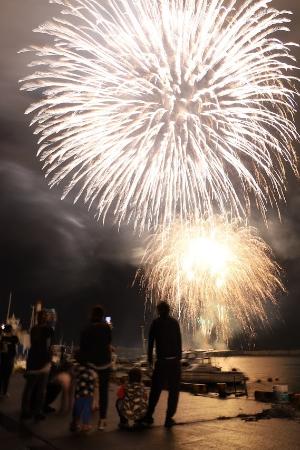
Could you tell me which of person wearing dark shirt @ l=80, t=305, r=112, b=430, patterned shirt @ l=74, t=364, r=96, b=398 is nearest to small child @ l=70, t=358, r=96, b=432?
patterned shirt @ l=74, t=364, r=96, b=398

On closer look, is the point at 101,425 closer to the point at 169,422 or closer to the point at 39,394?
the point at 169,422

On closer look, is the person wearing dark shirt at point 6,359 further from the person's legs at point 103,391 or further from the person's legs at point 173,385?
the person's legs at point 173,385

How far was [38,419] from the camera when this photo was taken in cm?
697

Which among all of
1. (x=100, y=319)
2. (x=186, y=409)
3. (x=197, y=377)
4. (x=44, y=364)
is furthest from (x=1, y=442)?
(x=197, y=377)

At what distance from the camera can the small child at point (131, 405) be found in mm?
6363

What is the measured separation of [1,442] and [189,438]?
8.67 ft

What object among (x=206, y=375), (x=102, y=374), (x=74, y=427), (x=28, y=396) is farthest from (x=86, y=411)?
(x=206, y=375)

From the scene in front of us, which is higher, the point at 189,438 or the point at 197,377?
the point at 189,438

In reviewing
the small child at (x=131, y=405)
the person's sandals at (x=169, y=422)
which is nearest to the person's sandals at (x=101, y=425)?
the small child at (x=131, y=405)

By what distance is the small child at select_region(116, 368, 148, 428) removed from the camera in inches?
251

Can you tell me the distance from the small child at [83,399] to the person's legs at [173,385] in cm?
121

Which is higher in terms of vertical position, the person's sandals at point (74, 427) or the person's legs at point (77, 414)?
the person's legs at point (77, 414)

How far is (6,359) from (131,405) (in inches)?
193

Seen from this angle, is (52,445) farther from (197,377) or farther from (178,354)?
(197,377)
